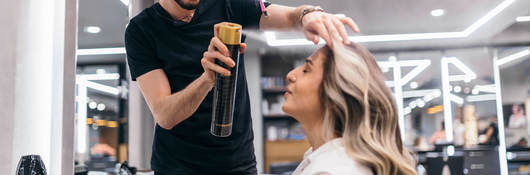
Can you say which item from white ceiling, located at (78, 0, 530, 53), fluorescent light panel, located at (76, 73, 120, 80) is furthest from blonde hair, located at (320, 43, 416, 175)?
white ceiling, located at (78, 0, 530, 53)

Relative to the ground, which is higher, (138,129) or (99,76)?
(99,76)

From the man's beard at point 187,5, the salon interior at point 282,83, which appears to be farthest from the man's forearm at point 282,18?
the salon interior at point 282,83

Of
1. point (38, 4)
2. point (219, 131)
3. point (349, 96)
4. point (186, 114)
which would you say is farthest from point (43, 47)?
point (349, 96)

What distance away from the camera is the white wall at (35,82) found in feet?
4.33

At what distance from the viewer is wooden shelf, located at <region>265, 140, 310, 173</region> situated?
7.35 m

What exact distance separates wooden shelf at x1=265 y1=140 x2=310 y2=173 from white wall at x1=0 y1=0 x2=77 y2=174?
587cm

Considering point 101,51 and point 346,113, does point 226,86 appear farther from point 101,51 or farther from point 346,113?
point 101,51

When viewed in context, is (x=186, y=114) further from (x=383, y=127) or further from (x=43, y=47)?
(x=43, y=47)

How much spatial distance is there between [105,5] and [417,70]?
5.70 metres

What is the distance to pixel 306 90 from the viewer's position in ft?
3.27

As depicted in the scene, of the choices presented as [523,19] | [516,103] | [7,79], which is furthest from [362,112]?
[516,103]

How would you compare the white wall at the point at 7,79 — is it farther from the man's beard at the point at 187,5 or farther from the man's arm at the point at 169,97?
the man's beard at the point at 187,5

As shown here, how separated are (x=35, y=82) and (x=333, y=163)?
1.08 meters

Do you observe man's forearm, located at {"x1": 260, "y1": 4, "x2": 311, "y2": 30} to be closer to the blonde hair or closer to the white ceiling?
the blonde hair
